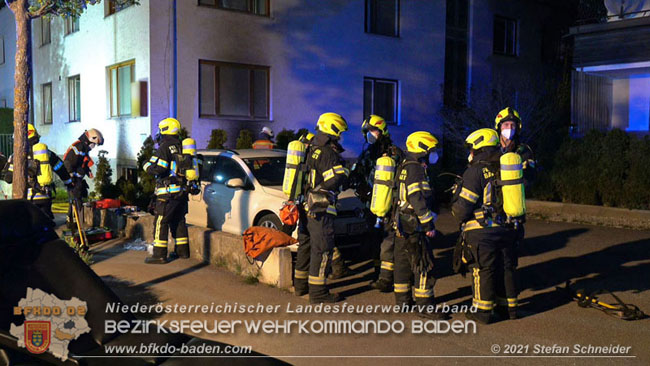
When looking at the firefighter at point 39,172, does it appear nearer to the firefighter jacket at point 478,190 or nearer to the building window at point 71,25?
the firefighter jacket at point 478,190

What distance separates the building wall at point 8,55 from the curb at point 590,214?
2062 centimetres

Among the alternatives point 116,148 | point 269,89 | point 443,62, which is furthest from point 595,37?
point 116,148

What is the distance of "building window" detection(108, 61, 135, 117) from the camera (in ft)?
48.2

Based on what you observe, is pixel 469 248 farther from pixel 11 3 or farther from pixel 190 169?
pixel 11 3

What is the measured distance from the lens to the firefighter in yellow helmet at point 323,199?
655 centimetres

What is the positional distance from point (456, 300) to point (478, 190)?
1.58 m

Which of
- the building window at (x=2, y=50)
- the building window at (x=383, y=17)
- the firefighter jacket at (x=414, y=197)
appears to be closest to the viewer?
the firefighter jacket at (x=414, y=197)

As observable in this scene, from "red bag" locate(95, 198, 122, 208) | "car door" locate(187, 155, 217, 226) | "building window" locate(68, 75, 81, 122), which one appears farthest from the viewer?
"building window" locate(68, 75, 81, 122)

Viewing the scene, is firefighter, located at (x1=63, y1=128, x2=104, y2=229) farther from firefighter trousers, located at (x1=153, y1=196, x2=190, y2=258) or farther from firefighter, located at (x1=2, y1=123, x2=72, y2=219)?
firefighter trousers, located at (x1=153, y1=196, x2=190, y2=258)

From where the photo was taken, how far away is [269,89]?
15.2 metres

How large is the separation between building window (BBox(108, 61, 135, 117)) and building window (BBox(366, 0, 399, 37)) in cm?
666

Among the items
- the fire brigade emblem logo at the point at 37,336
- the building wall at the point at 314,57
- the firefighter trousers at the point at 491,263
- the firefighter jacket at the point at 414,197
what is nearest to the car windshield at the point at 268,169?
the firefighter jacket at the point at 414,197

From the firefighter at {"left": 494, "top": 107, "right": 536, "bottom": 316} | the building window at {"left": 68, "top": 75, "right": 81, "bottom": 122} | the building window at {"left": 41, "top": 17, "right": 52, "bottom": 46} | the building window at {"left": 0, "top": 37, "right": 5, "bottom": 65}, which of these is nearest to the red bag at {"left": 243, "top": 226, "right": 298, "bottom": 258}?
the firefighter at {"left": 494, "top": 107, "right": 536, "bottom": 316}

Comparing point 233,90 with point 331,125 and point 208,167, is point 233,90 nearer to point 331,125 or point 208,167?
point 208,167
